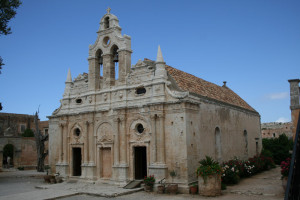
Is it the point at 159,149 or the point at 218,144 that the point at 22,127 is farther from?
the point at 218,144

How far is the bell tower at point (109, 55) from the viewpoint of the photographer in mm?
19078

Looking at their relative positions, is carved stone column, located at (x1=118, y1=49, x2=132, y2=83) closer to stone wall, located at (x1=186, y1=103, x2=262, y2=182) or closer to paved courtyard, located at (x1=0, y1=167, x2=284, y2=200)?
stone wall, located at (x1=186, y1=103, x2=262, y2=182)

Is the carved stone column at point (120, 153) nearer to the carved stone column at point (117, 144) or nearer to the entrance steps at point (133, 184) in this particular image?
the carved stone column at point (117, 144)

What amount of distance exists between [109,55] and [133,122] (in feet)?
17.8

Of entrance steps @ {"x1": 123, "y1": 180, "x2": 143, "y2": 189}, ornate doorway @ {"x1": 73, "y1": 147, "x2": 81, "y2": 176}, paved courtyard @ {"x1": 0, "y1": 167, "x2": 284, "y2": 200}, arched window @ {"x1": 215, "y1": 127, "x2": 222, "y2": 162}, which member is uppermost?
arched window @ {"x1": 215, "y1": 127, "x2": 222, "y2": 162}

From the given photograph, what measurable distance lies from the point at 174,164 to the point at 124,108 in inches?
192

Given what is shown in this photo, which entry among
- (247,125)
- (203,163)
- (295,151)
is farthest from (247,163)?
(295,151)

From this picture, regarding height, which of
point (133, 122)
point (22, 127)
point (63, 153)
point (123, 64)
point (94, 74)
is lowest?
point (63, 153)

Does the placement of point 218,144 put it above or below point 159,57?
below

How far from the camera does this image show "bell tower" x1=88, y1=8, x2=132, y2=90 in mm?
19078

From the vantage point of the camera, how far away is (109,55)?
20.1 meters

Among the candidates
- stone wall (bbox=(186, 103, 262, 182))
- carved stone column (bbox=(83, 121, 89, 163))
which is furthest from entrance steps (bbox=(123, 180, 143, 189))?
carved stone column (bbox=(83, 121, 89, 163))

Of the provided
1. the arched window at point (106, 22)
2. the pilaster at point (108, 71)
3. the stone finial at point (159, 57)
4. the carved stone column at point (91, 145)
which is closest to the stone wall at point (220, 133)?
the stone finial at point (159, 57)

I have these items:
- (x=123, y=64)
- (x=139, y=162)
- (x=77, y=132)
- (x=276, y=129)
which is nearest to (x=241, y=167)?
(x=139, y=162)
